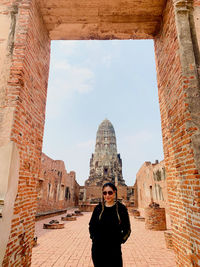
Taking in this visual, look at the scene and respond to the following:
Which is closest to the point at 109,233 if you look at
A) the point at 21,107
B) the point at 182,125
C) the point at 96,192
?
the point at 182,125

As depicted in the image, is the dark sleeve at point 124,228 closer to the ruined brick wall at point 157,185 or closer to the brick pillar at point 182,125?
the brick pillar at point 182,125

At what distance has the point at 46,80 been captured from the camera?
5.29 m

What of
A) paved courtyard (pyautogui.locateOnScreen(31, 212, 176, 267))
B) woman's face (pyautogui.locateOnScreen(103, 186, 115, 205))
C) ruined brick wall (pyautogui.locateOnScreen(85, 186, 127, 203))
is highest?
woman's face (pyautogui.locateOnScreen(103, 186, 115, 205))

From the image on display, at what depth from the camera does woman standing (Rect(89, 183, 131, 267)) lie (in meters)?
2.53

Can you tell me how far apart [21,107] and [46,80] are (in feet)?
6.72

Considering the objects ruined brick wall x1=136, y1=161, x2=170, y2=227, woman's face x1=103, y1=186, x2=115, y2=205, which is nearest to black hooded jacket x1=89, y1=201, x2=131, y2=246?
woman's face x1=103, y1=186, x2=115, y2=205

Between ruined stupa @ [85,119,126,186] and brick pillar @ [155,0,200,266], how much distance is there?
116 feet

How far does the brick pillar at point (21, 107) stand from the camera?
126 inches

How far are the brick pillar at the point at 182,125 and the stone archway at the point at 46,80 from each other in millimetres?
15

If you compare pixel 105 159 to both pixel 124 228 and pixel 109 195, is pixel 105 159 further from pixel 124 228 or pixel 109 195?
pixel 124 228

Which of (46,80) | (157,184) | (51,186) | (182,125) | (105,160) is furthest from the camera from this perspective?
(105,160)

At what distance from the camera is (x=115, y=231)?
8.46ft

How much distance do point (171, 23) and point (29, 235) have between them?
5.52 meters

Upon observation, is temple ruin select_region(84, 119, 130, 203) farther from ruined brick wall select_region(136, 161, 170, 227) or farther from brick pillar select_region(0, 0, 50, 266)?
brick pillar select_region(0, 0, 50, 266)
